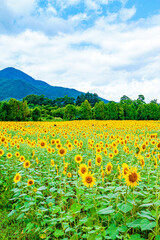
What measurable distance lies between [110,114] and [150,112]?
30.5ft

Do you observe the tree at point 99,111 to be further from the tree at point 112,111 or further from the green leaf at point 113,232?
the green leaf at point 113,232

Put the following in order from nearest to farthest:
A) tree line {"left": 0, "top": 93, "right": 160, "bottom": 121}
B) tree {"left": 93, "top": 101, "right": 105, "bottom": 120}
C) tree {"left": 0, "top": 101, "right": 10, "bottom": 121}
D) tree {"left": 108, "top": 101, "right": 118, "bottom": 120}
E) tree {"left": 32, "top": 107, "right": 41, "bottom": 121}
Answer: tree {"left": 0, "top": 101, "right": 10, "bottom": 121} < tree line {"left": 0, "top": 93, "right": 160, "bottom": 121} < tree {"left": 32, "top": 107, "right": 41, "bottom": 121} < tree {"left": 93, "top": 101, "right": 105, "bottom": 120} < tree {"left": 108, "top": 101, "right": 118, "bottom": 120}

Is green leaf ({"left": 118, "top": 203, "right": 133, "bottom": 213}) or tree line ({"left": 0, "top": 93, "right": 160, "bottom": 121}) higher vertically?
tree line ({"left": 0, "top": 93, "right": 160, "bottom": 121})

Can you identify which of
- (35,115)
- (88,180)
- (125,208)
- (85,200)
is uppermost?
(35,115)

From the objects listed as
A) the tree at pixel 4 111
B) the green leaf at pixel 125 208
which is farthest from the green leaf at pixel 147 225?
the tree at pixel 4 111

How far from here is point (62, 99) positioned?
72.9 meters

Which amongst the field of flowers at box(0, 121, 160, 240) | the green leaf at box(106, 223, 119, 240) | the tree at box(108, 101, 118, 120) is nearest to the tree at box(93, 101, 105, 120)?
the tree at box(108, 101, 118, 120)

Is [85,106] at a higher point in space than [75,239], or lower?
higher

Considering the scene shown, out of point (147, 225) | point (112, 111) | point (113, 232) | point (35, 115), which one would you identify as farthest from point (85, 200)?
point (112, 111)

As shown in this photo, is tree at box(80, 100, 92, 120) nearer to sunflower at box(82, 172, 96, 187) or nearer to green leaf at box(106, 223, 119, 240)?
sunflower at box(82, 172, 96, 187)

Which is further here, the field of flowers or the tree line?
the tree line

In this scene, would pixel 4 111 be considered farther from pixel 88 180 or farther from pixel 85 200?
pixel 88 180

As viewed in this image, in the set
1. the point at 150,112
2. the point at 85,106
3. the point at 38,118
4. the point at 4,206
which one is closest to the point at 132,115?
the point at 150,112

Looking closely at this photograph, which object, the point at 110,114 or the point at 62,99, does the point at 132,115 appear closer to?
the point at 110,114
